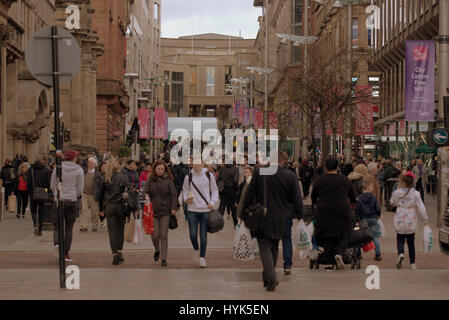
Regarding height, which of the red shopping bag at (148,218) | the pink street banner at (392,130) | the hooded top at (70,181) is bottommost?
the red shopping bag at (148,218)

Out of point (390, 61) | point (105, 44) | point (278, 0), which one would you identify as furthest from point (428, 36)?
point (278, 0)

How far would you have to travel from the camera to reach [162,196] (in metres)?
13.6

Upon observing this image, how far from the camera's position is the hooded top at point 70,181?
531 inches

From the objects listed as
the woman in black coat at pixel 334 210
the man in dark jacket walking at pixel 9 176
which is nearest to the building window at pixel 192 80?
the man in dark jacket walking at pixel 9 176

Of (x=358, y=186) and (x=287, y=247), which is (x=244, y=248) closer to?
(x=287, y=247)

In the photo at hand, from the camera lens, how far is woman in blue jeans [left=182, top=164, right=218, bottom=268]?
44.3 feet

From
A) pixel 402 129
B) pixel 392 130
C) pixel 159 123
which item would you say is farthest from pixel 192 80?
pixel 402 129

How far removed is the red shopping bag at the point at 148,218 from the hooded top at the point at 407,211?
3.76m

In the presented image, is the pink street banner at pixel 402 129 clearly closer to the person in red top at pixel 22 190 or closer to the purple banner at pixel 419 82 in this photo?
the purple banner at pixel 419 82

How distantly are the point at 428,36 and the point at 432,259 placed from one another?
2918 centimetres

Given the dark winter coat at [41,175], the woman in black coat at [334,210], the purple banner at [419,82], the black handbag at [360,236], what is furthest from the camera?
the purple banner at [419,82]

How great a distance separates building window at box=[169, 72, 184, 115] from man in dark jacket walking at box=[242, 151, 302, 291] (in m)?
171

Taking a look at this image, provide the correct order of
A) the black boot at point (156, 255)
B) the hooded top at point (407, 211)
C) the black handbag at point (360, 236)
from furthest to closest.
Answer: the black boot at point (156, 255)
the hooded top at point (407, 211)
the black handbag at point (360, 236)

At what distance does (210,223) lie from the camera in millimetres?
13594
